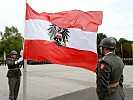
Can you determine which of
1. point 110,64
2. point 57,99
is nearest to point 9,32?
point 57,99

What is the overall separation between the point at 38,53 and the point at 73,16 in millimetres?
1353

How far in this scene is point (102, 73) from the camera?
3.91 m

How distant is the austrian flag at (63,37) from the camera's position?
6.13 m

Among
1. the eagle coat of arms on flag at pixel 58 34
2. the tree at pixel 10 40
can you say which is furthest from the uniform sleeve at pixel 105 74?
the tree at pixel 10 40

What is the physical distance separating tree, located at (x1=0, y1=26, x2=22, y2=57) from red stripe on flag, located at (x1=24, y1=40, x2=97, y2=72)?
224 ft

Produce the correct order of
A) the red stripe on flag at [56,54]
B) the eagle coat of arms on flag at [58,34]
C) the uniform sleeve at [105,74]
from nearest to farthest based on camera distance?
the uniform sleeve at [105,74], the red stripe on flag at [56,54], the eagle coat of arms on flag at [58,34]

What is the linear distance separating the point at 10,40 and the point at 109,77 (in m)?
74.9

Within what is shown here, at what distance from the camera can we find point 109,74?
155 inches

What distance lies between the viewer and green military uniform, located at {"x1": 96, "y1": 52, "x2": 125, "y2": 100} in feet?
12.9

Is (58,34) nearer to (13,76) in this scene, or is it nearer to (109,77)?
(13,76)

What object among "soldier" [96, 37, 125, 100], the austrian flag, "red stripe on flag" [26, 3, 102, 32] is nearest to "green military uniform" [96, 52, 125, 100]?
"soldier" [96, 37, 125, 100]

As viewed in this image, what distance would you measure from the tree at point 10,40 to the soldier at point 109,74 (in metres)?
70.5

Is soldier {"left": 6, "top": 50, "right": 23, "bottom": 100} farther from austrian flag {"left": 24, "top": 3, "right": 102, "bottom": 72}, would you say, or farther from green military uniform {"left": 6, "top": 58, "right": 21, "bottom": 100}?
austrian flag {"left": 24, "top": 3, "right": 102, "bottom": 72}

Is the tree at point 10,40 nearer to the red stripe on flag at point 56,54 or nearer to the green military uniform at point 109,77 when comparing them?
the red stripe on flag at point 56,54
